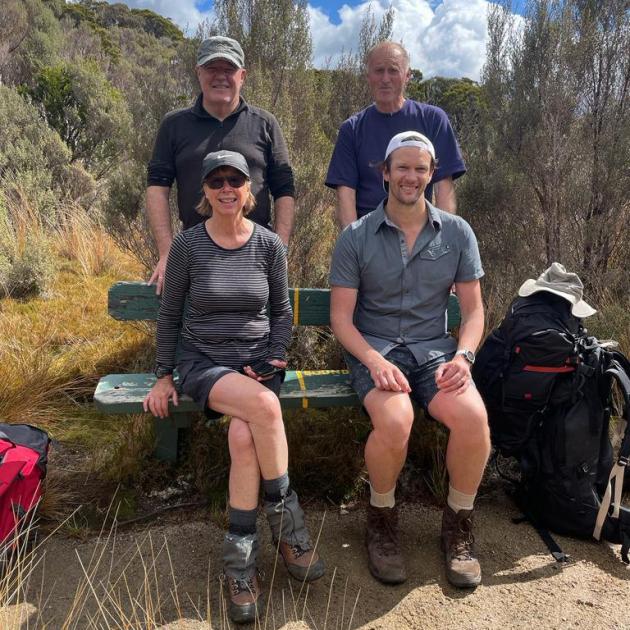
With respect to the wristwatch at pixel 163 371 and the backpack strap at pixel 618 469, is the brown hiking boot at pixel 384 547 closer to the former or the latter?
the backpack strap at pixel 618 469

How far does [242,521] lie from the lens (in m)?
2.21

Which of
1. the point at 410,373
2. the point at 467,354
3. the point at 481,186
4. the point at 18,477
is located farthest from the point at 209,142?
the point at 481,186

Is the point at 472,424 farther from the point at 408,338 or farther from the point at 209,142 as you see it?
the point at 209,142

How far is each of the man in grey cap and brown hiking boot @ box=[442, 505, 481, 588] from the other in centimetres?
160

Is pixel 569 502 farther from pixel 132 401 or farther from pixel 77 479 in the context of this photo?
pixel 77 479

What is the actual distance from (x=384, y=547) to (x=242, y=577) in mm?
621

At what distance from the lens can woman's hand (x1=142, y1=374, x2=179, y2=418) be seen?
244cm

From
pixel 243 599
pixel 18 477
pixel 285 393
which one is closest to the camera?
pixel 243 599

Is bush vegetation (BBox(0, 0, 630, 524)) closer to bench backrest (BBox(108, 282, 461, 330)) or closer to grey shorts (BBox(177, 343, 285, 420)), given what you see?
bench backrest (BBox(108, 282, 461, 330))

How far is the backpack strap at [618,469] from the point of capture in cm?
241

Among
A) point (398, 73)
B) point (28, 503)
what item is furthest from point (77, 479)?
point (398, 73)

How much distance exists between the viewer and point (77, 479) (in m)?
2.91

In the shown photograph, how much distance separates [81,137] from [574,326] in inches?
452

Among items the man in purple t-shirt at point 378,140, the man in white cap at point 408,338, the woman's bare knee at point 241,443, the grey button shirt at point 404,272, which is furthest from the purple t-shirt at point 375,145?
the woman's bare knee at point 241,443
